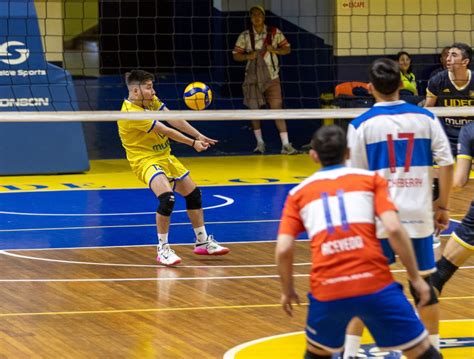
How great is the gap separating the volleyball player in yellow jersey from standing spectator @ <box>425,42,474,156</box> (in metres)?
2.00

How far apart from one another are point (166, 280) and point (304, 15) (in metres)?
10.5

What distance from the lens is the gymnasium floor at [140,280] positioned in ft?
25.6

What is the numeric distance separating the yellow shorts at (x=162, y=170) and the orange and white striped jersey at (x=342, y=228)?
5.17 meters

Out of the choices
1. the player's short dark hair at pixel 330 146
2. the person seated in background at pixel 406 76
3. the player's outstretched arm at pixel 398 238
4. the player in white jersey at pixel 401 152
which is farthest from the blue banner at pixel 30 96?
the player's outstretched arm at pixel 398 238

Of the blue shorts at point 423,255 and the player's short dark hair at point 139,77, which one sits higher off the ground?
the player's short dark hair at point 139,77

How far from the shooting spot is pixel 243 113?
34.3 feet

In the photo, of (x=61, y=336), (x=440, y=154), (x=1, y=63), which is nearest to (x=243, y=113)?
(x=61, y=336)

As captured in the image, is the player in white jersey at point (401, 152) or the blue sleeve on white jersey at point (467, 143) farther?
the blue sleeve on white jersey at point (467, 143)

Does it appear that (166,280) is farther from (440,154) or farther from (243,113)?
(440,154)

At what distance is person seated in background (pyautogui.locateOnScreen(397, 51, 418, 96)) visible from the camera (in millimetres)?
17953

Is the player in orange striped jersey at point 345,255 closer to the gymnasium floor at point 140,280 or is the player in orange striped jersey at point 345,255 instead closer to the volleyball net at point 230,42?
the gymnasium floor at point 140,280

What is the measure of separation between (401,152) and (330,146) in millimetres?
1139

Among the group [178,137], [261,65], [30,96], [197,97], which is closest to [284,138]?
[261,65]

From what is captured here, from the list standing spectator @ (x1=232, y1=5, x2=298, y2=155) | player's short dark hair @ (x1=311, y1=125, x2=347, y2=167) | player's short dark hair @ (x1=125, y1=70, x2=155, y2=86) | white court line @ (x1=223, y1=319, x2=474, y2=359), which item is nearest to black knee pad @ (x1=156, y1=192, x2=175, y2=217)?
player's short dark hair @ (x1=125, y1=70, x2=155, y2=86)
